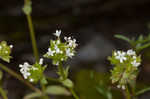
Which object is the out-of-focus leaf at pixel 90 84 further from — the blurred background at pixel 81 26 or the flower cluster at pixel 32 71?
the flower cluster at pixel 32 71

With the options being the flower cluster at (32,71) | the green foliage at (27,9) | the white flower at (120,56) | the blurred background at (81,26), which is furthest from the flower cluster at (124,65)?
the blurred background at (81,26)

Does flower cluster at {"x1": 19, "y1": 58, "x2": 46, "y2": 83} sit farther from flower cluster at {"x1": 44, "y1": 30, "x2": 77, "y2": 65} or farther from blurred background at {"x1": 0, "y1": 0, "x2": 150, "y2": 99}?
blurred background at {"x1": 0, "y1": 0, "x2": 150, "y2": 99}

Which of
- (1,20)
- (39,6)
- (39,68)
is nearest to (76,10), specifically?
(39,6)

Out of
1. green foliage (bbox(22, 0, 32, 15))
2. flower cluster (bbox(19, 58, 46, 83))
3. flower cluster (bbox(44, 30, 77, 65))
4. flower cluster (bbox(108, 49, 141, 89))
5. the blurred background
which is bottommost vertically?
flower cluster (bbox(108, 49, 141, 89))

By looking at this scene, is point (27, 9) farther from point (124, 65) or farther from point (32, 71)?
point (124, 65)

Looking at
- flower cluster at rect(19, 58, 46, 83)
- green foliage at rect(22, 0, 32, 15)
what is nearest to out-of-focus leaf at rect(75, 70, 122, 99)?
green foliage at rect(22, 0, 32, 15)
